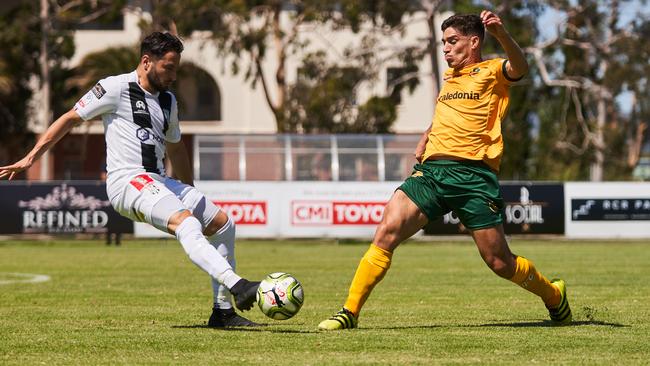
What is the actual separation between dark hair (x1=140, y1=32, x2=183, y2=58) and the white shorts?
2.76ft

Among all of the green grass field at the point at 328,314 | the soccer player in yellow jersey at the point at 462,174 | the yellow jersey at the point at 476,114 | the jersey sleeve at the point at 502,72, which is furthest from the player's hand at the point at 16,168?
the jersey sleeve at the point at 502,72

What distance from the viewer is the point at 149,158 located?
929cm

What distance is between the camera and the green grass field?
7.86m

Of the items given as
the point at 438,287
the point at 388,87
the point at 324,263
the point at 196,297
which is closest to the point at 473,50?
the point at 196,297

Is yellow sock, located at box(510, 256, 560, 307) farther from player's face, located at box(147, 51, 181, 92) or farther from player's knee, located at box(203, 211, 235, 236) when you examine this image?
player's face, located at box(147, 51, 181, 92)

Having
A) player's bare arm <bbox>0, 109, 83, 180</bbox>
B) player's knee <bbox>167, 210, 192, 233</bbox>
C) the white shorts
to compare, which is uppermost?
player's bare arm <bbox>0, 109, 83, 180</bbox>

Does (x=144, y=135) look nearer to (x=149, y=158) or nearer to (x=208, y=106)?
(x=149, y=158)

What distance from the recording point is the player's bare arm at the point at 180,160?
32.0 feet

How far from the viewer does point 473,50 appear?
932cm

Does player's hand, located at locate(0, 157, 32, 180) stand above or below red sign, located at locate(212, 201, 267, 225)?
above

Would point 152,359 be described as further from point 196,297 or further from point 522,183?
point 522,183

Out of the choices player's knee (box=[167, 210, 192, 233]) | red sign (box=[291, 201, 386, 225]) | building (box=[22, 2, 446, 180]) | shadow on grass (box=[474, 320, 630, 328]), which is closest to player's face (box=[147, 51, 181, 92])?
player's knee (box=[167, 210, 192, 233])

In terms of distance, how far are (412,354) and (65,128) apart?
2.96 metres

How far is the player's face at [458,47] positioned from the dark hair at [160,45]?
1.84 metres
